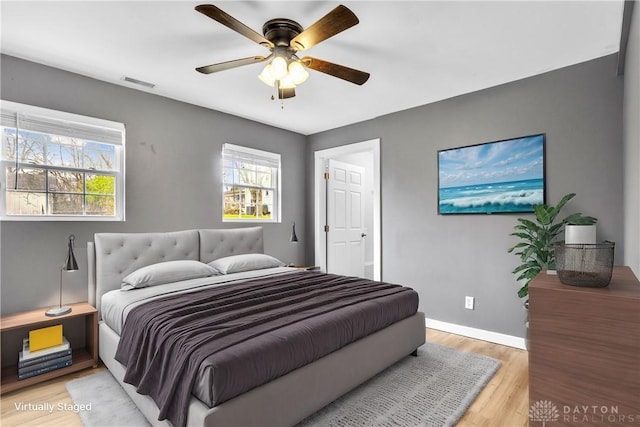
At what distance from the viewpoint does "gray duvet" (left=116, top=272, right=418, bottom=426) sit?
1.53 meters

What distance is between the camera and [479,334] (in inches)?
131

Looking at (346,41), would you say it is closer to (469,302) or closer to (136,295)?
(136,295)

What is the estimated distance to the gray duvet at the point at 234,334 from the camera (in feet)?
5.02

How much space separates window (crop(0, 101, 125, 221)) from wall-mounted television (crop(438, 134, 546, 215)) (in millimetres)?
3447

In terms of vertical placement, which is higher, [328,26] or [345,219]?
[328,26]

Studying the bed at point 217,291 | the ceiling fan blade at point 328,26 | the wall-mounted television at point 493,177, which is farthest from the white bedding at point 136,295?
the wall-mounted television at point 493,177

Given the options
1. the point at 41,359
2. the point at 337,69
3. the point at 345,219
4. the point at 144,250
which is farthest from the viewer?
the point at 345,219

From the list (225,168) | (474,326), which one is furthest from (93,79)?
(474,326)

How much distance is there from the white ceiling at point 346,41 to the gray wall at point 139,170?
169 millimetres

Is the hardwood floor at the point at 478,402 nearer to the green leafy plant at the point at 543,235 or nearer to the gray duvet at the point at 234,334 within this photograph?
the gray duvet at the point at 234,334

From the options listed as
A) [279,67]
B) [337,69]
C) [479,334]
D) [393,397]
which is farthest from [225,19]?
[479,334]

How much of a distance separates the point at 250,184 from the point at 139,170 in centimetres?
143

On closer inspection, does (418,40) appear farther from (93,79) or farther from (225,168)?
(93,79)

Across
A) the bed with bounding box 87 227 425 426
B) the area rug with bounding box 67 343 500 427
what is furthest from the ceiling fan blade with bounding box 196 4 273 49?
the area rug with bounding box 67 343 500 427
